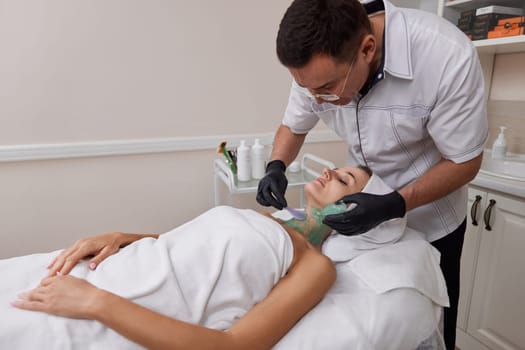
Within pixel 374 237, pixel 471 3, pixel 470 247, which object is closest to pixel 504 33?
pixel 471 3

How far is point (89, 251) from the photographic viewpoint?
1.12 metres

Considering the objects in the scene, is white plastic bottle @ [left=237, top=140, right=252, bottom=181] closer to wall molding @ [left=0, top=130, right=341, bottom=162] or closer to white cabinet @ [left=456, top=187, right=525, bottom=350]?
wall molding @ [left=0, top=130, right=341, bottom=162]

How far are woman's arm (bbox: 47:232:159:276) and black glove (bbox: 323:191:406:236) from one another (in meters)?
0.63

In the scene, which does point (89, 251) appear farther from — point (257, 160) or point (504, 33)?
point (504, 33)

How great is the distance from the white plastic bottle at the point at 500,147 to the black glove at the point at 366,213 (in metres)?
1.34


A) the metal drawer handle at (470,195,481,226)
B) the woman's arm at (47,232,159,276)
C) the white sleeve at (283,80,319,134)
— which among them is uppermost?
the white sleeve at (283,80,319,134)

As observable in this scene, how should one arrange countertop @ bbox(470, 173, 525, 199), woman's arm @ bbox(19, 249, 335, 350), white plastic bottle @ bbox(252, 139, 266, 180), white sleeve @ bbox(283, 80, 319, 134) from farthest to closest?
white plastic bottle @ bbox(252, 139, 266, 180) < countertop @ bbox(470, 173, 525, 199) < white sleeve @ bbox(283, 80, 319, 134) < woman's arm @ bbox(19, 249, 335, 350)

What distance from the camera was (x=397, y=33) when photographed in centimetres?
115

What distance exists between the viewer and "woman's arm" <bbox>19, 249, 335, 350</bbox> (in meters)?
0.86

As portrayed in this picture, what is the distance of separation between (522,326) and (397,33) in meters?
1.45

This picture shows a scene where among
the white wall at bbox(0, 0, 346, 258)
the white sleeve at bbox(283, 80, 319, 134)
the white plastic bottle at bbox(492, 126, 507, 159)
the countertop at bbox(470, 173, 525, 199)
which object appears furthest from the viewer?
the white plastic bottle at bbox(492, 126, 507, 159)

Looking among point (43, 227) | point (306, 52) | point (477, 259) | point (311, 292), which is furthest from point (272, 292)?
point (43, 227)

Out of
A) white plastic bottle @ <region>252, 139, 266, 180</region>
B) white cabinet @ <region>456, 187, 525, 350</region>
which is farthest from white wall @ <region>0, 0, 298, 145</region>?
white cabinet @ <region>456, 187, 525, 350</region>

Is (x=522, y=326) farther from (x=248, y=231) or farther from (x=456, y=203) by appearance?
(x=248, y=231)
